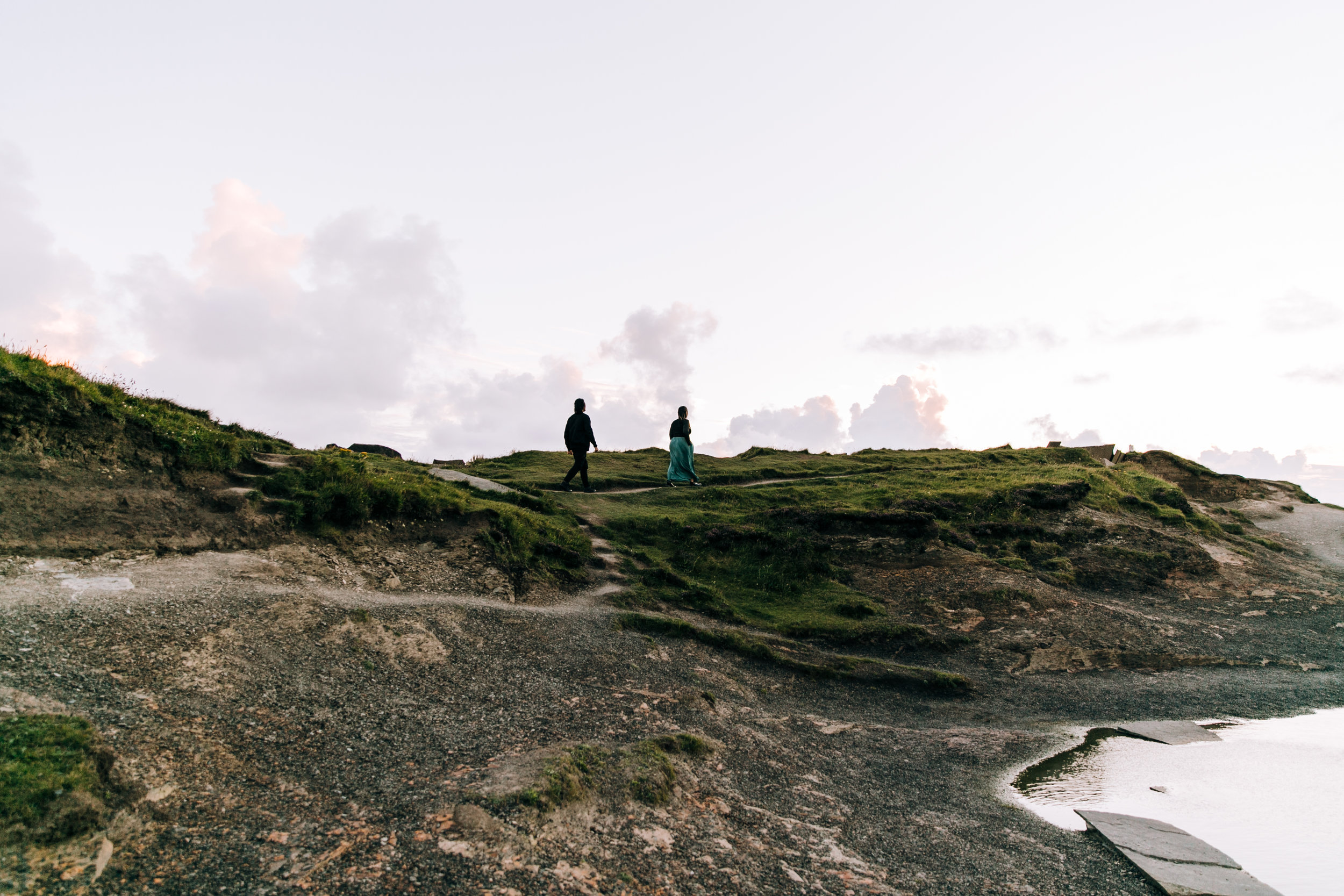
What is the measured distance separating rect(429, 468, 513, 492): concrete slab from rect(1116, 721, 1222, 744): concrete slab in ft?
57.6

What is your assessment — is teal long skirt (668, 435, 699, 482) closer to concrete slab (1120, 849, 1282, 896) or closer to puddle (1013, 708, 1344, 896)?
puddle (1013, 708, 1344, 896)

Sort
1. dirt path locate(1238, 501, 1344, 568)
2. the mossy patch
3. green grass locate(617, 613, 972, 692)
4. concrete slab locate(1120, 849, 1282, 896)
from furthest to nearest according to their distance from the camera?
dirt path locate(1238, 501, 1344, 568) < green grass locate(617, 613, 972, 692) < concrete slab locate(1120, 849, 1282, 896) < the mossy patch

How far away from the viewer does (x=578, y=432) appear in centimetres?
2498

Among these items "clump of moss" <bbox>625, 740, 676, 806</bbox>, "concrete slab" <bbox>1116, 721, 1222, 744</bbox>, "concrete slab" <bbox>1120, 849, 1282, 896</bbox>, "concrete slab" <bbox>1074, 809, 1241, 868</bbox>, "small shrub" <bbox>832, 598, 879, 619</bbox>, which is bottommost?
"concrete slab" <bbox>1116, 721, 1222, 744</bbox>

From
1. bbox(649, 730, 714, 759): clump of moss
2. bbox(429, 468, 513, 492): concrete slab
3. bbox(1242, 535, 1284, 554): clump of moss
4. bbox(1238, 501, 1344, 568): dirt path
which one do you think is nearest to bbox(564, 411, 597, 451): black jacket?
bbox(429, 468, 513, 492): concrete slab

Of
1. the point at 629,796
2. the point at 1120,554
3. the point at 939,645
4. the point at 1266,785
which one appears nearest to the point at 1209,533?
the point at 1120,554

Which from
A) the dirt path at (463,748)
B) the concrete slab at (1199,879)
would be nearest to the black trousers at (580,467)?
the dirt path at (463,748)

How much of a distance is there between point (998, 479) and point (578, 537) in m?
19.4

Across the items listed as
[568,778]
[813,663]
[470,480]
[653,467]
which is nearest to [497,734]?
[568,778]

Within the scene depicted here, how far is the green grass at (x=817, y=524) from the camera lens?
59.8ft

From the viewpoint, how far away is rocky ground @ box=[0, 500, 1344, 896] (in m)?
6.28

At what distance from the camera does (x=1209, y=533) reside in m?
26.7

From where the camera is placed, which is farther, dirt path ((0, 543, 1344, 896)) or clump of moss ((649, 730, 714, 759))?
clump of moss ((649, 730, 714, 759))

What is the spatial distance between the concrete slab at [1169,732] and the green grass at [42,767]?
1532cm
